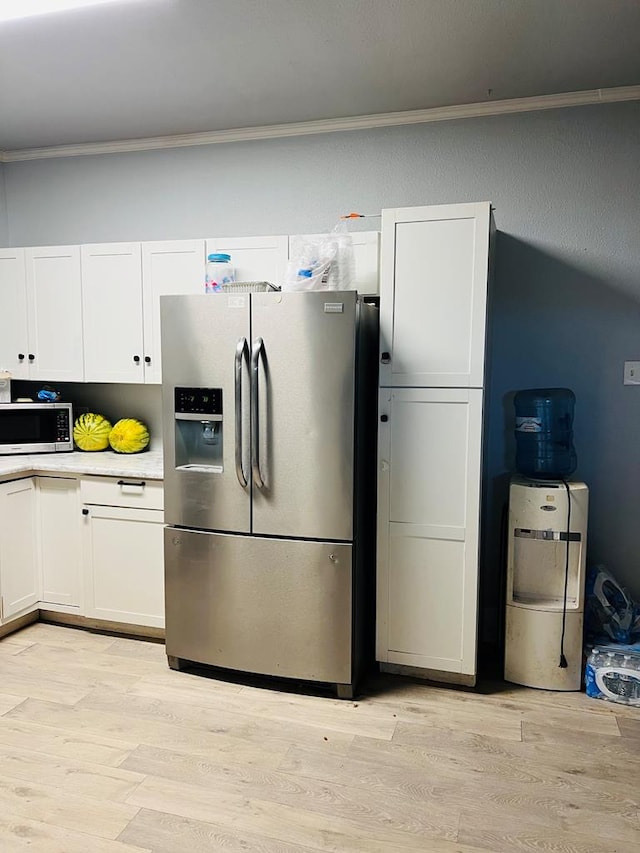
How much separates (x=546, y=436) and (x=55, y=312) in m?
2.65

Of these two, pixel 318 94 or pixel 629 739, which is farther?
pixel 318 94

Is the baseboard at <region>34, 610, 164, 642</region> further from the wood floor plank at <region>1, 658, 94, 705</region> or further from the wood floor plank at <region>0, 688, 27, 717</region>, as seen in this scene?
the wood floor plank at <region>0, 688, 27, 717</region>

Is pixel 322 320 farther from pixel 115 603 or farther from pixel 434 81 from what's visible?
pixel 115 603

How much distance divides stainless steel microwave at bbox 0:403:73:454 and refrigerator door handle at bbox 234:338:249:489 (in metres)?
1.39

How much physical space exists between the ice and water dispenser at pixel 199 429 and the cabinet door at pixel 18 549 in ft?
3.21

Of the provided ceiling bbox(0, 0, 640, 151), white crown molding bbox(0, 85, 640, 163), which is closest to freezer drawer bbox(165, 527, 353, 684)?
ceiling bbox(0, 0, 640, 151)

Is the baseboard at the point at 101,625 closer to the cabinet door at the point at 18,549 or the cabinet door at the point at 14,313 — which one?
the cabinet door at the point at 18,549

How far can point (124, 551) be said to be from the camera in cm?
310

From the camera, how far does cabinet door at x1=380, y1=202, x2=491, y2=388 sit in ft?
8.16

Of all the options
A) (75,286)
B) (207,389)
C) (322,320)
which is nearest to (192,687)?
(207,389)

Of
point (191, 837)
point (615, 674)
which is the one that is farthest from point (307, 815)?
point (615, 674)

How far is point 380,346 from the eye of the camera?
261cm

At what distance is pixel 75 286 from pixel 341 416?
6.08 feet

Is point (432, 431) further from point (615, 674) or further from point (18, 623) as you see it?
point (18, 623)
